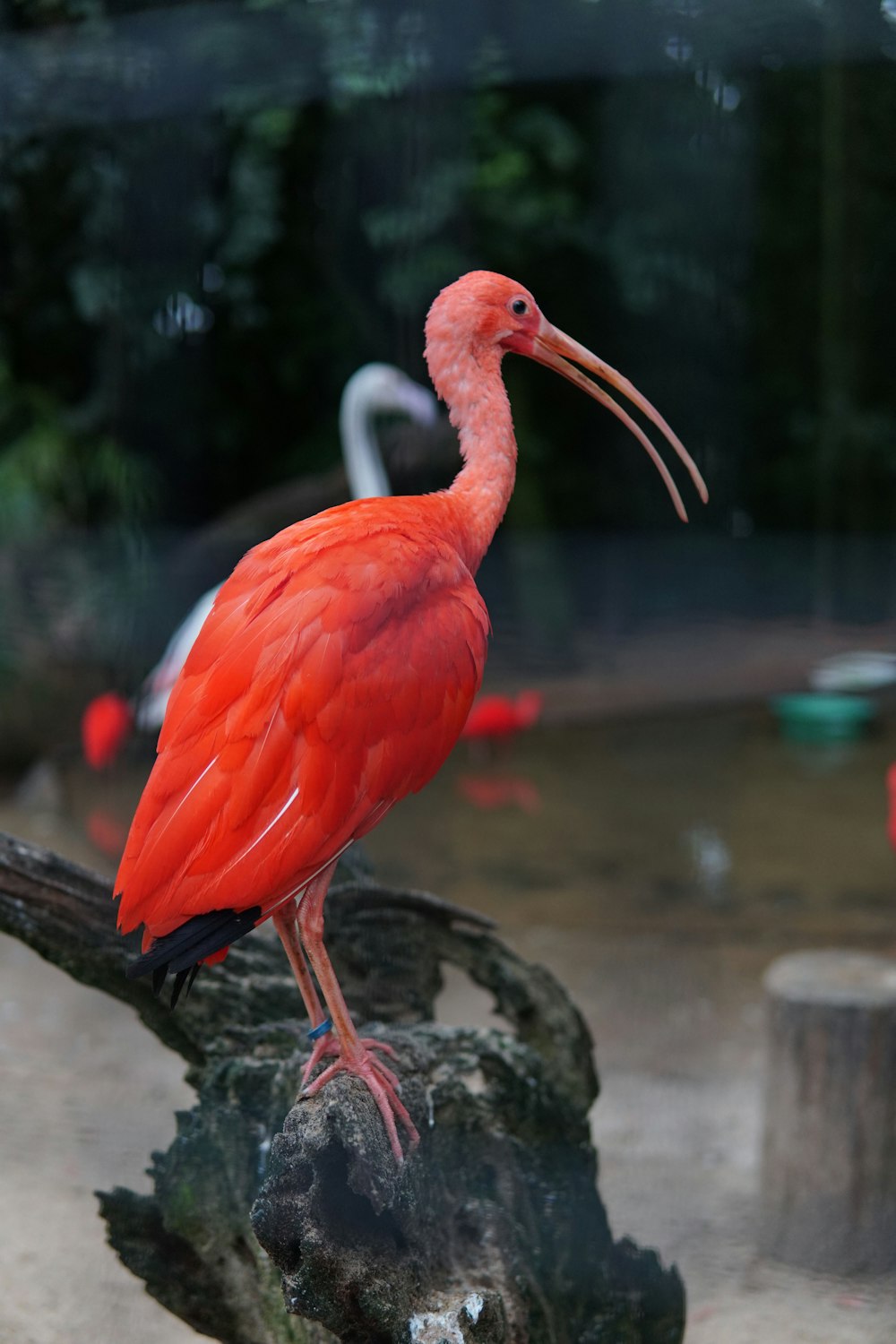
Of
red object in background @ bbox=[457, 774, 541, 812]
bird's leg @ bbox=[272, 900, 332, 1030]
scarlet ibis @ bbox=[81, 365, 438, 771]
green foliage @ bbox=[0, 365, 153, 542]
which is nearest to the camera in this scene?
bird's leg @ bbox=[272, 900, 332, 1030]

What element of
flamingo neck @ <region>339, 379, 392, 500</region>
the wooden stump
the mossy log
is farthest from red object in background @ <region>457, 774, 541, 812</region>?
the mossy log

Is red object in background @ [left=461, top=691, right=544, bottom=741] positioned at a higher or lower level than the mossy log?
lower

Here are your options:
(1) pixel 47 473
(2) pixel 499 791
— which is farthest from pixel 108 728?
(1) pixel 47 473

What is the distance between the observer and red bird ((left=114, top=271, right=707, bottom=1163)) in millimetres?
1386

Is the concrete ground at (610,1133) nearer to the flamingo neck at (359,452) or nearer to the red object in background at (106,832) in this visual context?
the red object in background at (106,832)

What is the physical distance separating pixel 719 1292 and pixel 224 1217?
802 millimetres

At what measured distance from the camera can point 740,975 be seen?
3.37 m

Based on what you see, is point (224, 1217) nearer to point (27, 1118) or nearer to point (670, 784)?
point (27, 1118)

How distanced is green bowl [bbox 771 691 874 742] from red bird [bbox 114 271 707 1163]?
4349 millimetres

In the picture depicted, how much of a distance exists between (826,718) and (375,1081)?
4500 millimetres

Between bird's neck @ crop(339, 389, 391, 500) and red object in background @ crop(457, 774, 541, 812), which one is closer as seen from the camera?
bird's neck @ crop(339, 389, 391, 500)

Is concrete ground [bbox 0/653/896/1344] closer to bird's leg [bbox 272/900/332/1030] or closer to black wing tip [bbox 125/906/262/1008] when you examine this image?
bird's leg [bbox 272/900/332/1030]

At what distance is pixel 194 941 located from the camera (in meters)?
1.37

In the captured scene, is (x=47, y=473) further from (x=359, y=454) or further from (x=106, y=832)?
(x=359, y=454)
